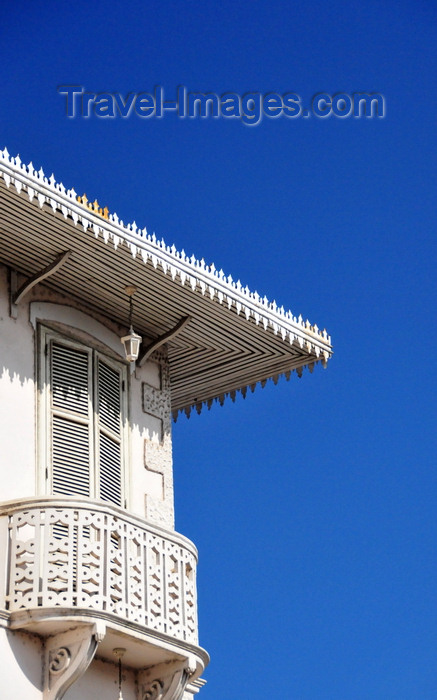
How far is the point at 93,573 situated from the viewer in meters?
15.4

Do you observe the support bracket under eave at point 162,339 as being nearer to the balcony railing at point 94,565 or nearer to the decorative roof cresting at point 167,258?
the decorative roof cresting at point 167,258

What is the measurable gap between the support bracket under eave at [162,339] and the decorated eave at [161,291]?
0.04m

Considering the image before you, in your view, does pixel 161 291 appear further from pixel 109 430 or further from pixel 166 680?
pixel 166 680

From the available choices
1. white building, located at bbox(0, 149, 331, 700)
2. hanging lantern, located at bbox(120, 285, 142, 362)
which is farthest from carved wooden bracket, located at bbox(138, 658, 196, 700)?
Result: hanging lantern, located at bbox(120, 285, 142, 362)

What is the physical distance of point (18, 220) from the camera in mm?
16266

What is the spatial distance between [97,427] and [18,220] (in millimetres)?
2757

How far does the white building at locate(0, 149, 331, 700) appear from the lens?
598 inches

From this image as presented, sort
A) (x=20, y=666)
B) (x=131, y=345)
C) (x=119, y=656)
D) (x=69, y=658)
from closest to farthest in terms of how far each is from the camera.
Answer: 1. (x=20, y=666)
2. (x=69, y=658)
3. (x=119, y=656)
4. (x=131, y=345)

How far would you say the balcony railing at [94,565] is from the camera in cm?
1510

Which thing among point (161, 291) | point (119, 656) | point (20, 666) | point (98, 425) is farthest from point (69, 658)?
point (161, 291)

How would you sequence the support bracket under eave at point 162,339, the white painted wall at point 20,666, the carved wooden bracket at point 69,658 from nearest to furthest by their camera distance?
the white painted wall at point 20,666 < the carved wooden bracket at point 69,658 < the support bracket under eave at point 162,339

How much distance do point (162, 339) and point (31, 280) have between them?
232cm

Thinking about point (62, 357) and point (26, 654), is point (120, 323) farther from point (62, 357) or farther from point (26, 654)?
point (26, 654)

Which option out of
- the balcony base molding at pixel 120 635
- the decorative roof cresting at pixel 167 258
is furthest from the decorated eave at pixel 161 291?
the balcony base molding at pixel 120 635
